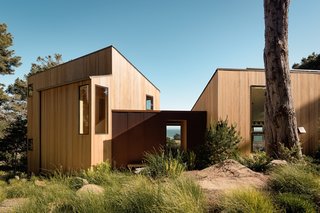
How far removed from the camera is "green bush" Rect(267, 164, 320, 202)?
11.3 feet

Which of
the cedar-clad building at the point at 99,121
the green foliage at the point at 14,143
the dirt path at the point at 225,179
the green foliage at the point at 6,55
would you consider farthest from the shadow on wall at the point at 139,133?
the green foliage at the point at 6,55

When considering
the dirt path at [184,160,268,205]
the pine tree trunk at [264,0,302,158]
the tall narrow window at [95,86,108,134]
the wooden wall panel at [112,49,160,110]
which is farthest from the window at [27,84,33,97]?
the pine tree trunk at [264,0,302,158]

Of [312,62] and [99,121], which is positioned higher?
[312,62]

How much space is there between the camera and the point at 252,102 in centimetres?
932

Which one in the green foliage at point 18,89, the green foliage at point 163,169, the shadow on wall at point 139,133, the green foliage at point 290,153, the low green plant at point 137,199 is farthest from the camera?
the green foliage at point 18,89

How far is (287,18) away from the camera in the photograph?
5.95 metres

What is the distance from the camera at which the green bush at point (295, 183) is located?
11.3ft

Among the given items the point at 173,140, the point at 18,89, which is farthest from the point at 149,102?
the point at 18,89

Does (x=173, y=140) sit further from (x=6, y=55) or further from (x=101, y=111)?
(x=6, y=55)

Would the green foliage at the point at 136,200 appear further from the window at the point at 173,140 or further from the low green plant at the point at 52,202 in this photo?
the window at the point at 173,140

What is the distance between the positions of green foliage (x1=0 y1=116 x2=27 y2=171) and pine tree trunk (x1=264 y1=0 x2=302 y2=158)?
15176 mm

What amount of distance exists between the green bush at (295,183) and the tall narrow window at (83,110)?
632 centimetres

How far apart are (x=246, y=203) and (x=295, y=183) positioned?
50.1 inches

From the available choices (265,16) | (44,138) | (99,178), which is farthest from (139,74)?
(99,178)
